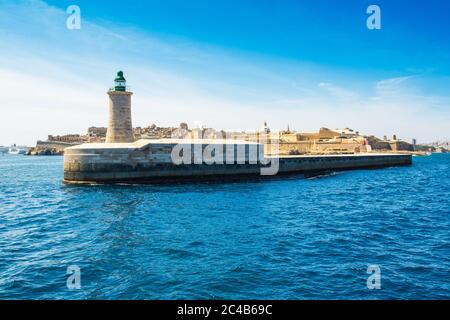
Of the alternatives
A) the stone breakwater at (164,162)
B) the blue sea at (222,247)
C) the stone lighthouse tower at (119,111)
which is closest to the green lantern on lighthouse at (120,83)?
the stone lighthouse tower at (119,111)

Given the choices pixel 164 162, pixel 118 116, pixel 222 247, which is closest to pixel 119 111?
pixel 118 116

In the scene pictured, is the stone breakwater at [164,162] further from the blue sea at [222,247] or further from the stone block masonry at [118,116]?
the blue sea at [222,247]

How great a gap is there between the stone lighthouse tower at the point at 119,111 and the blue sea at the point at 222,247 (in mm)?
13042

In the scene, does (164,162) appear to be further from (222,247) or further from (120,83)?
(222,247)

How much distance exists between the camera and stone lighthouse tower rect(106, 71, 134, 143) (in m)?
36.1

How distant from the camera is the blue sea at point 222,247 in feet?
30.7

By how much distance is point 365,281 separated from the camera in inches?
385

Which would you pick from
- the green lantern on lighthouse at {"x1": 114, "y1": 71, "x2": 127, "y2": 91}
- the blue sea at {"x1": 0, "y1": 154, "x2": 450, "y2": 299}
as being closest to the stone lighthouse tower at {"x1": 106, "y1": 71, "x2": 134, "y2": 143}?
the green lantern on lighthouse at {"x1": 114, "y1": 71, "x2": 127, "y2": 91}

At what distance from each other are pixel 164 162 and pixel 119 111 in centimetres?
923
